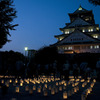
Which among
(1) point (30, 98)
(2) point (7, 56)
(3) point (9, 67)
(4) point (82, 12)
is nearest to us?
(1) point (30, 98)

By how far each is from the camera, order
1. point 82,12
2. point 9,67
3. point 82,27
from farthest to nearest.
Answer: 1. point 82,12
2. point 82,27
3. point 9,67

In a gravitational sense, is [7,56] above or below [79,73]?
above

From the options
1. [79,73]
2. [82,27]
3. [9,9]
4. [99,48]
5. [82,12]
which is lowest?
[79,73]

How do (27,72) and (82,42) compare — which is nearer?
(27,72)

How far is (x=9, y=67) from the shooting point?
50.8ft

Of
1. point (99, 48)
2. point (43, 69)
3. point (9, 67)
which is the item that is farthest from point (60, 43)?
point (9, 67)

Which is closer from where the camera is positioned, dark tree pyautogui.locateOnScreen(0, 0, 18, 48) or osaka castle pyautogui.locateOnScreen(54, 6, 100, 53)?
dark tree pyautogui.locateOnScreen(0, 0, 18, 48)

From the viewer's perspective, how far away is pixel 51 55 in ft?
73.5

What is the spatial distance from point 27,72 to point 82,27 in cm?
2884

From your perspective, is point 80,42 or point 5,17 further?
point 80,42

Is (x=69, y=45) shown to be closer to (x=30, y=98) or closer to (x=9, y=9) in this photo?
(x=9, y=9)

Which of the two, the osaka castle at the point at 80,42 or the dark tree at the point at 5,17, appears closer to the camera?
the dark tree at the point at 5,17

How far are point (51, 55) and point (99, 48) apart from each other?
14466 mm

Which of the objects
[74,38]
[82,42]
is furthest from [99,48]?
[74,38]
